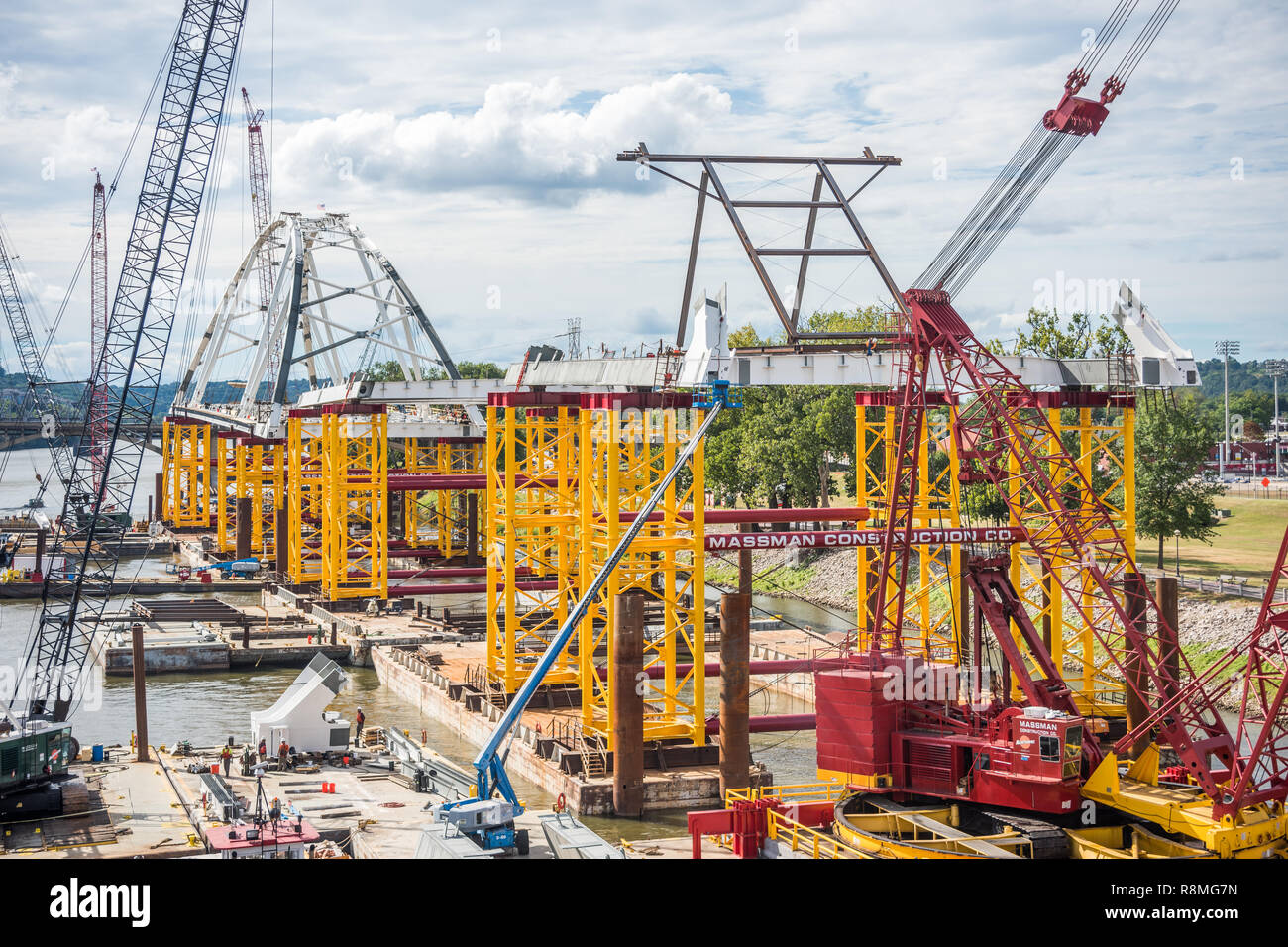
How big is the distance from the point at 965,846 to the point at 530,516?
18980 mm

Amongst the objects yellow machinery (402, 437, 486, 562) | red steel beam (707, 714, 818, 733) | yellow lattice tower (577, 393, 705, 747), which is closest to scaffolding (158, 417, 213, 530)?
yellow machinery (402, 437, 486, 562)

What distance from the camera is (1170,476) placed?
Answer: 2456 inches

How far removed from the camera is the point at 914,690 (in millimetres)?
29297

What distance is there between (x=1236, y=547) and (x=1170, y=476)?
1065 centimetres

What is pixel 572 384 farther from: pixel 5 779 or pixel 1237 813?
pixel 1237 813

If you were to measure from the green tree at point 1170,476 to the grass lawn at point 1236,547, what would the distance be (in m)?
2.07

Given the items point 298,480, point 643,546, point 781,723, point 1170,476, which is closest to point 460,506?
point 298,480

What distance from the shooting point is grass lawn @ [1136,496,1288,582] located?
6327 centimetres

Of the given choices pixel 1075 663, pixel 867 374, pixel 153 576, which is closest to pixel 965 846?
pixel 867 374

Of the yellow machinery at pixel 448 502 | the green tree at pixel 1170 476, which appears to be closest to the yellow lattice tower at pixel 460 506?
the yellow machinery at pixel 448 502

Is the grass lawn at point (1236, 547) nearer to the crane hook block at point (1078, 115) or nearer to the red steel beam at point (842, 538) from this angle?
the red steel beam at point (842, 538)

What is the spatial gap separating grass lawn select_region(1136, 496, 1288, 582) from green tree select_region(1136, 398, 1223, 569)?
207 cm

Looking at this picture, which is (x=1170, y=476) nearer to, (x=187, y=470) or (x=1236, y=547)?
(x=1236, y=547)

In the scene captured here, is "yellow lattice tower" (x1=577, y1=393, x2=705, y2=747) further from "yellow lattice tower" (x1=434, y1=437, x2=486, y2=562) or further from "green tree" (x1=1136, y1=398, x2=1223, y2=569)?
"yellow lattice tower" (x1=434, y1=437, x2=486, y2=562)
